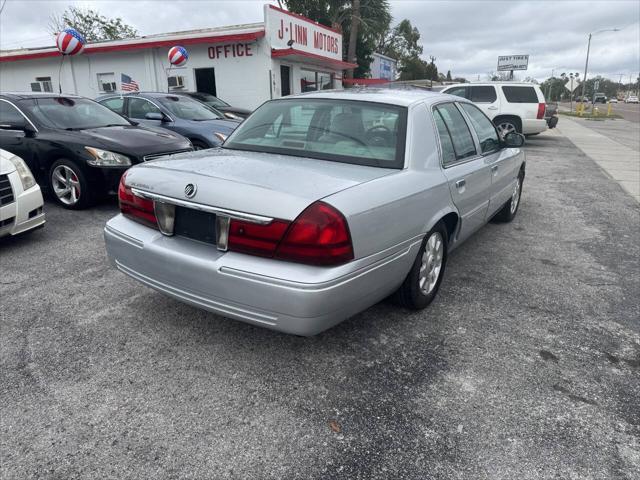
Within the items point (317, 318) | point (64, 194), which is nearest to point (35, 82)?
point (64, 194)

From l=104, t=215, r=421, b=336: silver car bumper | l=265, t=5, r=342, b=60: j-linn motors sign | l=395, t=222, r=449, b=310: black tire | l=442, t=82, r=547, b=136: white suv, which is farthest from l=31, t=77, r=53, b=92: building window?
l=395, t=222, r=449, b=310: black tire

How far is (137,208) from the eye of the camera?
2.98m

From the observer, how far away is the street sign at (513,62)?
122 feet

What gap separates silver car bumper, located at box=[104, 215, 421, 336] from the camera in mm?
2328

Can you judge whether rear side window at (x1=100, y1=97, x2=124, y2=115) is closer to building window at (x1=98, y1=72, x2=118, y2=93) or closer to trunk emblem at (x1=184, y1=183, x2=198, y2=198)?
trunk emblem at (x1=184, y1=183, x2=198, y2=198)

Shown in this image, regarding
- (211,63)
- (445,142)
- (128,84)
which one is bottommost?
(445,142)

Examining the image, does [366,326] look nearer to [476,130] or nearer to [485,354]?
[485,354]

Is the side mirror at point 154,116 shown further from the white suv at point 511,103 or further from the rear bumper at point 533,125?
the rear bumper at point 533,125

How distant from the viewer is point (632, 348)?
301 cm

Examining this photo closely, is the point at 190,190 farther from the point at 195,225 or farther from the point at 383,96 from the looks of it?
the point at 383,96

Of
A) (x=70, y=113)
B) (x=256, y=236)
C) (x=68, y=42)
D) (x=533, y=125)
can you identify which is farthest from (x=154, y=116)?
(x=533, y=125)

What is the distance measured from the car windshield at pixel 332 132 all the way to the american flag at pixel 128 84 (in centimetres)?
1627

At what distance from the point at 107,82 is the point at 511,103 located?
588 inches

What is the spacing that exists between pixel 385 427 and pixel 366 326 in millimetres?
983
